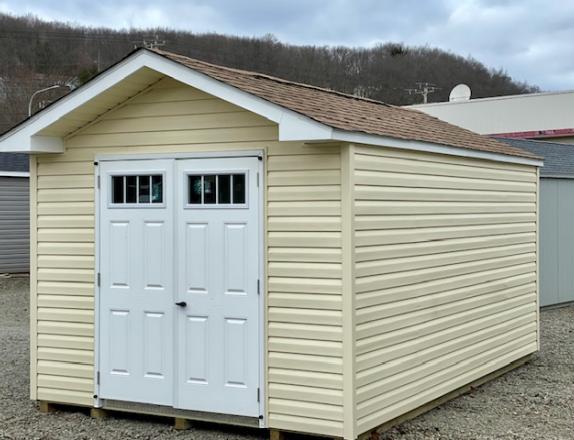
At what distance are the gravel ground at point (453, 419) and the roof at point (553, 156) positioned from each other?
4694 millimetres

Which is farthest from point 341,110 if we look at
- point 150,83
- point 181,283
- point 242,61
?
point 242,61

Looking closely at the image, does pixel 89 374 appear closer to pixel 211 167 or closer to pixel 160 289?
pixel 160 289

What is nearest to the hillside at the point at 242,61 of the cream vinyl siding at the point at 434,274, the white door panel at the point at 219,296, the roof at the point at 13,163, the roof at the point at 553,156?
the roof at the point at 13,163

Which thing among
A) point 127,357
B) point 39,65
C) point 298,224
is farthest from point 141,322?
point 39,65

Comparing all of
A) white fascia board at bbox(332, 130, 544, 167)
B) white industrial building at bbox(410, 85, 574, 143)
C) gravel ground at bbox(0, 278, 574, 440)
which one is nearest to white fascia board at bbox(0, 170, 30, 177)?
gravel ground at bbox(0, 278, 574, 440)

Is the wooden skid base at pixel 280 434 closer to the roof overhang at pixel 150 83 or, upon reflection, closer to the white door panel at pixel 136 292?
the white door panel at pixel 136 292

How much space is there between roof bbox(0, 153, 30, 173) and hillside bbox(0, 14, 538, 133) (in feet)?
47.3

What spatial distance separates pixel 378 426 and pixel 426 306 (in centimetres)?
116

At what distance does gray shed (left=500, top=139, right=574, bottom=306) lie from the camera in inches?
481

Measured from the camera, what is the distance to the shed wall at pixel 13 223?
18.8 m

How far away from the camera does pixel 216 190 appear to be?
5.92m

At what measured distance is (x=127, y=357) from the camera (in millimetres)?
6211

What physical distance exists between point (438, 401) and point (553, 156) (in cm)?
745

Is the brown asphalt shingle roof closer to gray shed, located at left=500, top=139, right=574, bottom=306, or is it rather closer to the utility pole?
gray shed, located at left=500, top=139, right=574, bottom=306
